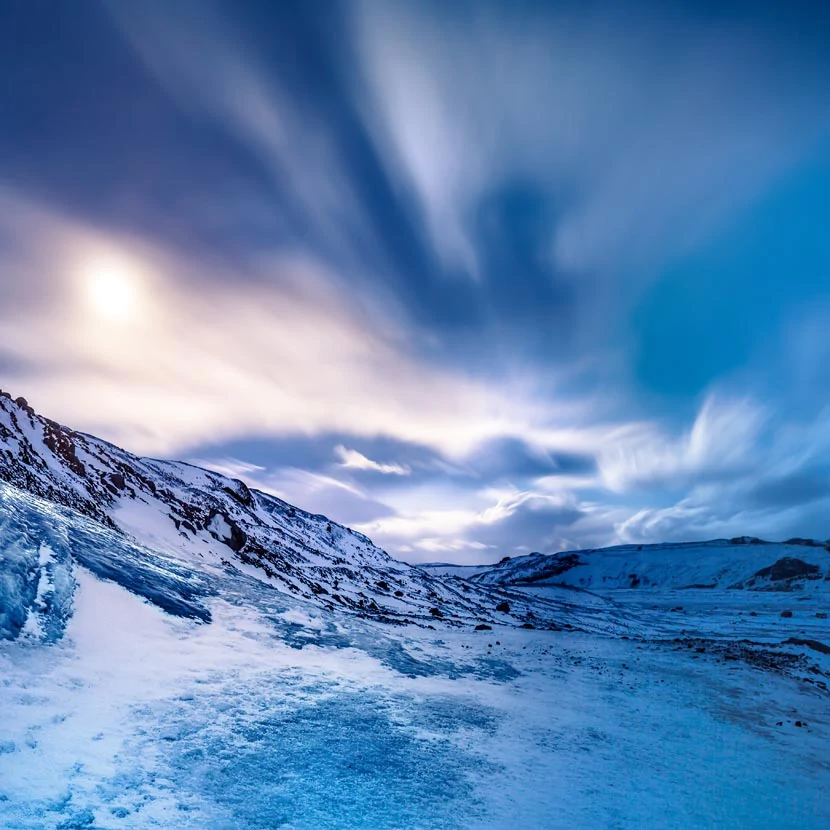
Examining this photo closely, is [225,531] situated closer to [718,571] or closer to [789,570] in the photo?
[789,570]

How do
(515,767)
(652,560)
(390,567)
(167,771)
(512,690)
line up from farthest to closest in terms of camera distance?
(652,560) < (390,567) < (512,690) < (515,767) < (167,771)

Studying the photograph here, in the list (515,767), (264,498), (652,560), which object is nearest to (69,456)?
(515,767)

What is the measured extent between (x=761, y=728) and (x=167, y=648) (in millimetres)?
18055

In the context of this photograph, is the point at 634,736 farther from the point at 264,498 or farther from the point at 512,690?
the point at 264,498

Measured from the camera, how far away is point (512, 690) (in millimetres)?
15867

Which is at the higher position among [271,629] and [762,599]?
[762,599]

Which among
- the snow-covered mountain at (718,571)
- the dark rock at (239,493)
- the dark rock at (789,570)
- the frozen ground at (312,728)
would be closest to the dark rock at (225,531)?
the frozen ground at (312,728)

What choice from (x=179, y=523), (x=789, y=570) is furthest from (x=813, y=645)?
(x=789, y=570)

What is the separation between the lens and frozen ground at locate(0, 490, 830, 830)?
7.09 meters

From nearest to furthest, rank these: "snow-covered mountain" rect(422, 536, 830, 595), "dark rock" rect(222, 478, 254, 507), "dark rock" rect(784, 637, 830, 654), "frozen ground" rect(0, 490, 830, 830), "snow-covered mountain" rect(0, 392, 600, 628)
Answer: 1. "frozen ground" rect(0, 490, 830, 830)
2. "snow-covered mountain" rect(0, 392, 600, 628)
3. "dark rock" rect(784, 637, 830, 654)
4. "dark rock" rect(222, 478, 254, 507)
5. "snow-covered mountain" rect(422, 536, 830, 595)

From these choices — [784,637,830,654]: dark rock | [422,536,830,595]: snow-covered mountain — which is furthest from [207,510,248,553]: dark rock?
[422,536,830,595]: snow-covered mountain

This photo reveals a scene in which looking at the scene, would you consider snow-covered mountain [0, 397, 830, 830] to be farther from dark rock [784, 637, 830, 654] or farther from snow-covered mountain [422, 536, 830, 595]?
snow-covered mountain [422, 536, 830, 595]

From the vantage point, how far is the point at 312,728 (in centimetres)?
982

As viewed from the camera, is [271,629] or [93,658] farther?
[271,629]
